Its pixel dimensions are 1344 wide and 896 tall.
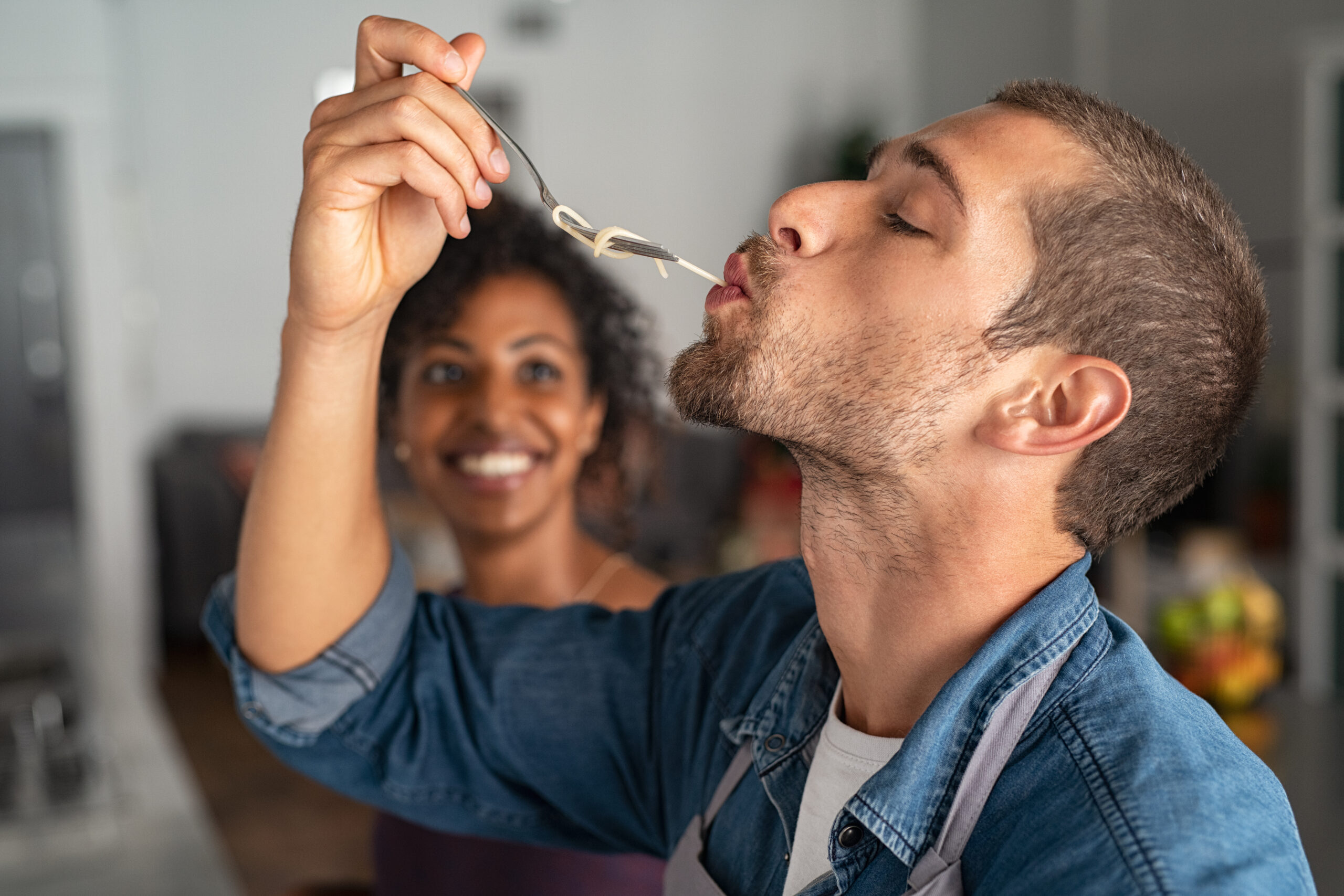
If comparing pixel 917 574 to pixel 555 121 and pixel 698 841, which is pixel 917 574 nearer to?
pixel 698 841

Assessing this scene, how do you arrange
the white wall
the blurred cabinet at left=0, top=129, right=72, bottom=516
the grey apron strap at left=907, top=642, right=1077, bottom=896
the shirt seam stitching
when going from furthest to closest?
the blurred cabinet at left=0, top=129, right=72, bottom=516, the white wall, the grey apron strap at left=907, top=642, right=1077, bottom=896, the shirt seam stitching

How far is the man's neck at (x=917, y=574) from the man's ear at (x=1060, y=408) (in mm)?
49

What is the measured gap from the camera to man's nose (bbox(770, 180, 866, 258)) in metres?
1.01

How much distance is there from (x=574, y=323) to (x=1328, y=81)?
11.1 ft

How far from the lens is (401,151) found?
3.14 feet

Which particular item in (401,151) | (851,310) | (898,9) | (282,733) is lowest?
(282,733)

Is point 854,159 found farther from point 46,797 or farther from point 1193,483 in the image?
point 1193,483

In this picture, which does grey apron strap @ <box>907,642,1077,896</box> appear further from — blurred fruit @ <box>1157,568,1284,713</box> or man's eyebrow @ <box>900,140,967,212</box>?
blurred fruit @ <box>1157,568,1284,713</box>

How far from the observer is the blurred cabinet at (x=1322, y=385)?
157 inches

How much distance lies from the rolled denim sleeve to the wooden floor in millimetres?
1733

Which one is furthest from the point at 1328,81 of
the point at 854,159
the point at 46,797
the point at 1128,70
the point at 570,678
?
the point at 46,797

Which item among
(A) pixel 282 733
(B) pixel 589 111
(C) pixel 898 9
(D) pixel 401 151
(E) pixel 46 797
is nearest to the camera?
(D) pixel 401 151

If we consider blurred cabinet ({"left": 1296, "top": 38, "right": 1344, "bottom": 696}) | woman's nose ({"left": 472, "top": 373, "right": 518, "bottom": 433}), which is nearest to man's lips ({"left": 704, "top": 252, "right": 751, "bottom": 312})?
woman's nose ({"left": 472, "top": 373, "right": 518, "bottom": 433})

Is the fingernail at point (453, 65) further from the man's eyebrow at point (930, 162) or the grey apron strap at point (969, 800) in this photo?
the grey apron strap at point (969, 800)
